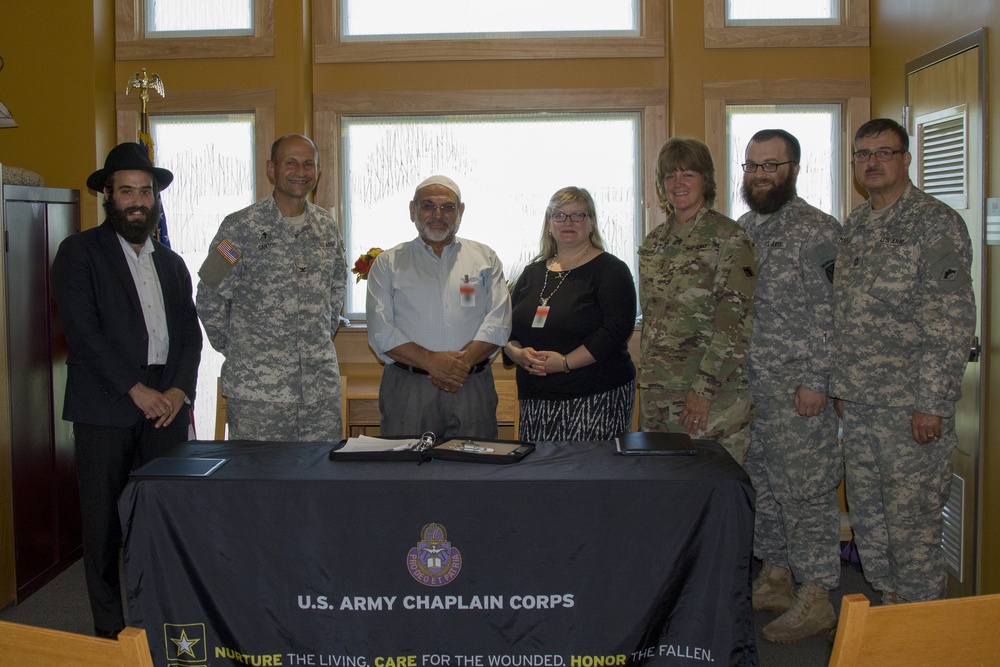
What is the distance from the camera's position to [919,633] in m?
1.13

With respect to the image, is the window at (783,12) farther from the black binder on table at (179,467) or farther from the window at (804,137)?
the black binder on table at (179,467)

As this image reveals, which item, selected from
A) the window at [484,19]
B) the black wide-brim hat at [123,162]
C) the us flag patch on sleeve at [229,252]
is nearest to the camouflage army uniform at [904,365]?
the us flag patch on sleeve at [229,252]

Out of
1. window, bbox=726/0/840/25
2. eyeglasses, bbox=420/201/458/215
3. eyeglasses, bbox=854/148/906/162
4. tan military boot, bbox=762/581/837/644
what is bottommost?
tan military boot, bbox=762/581/837/644

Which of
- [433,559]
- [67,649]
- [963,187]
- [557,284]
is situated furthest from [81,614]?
[963,187]

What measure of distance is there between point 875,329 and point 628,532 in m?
1.19

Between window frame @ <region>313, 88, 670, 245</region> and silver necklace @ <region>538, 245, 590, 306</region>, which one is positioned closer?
silver necklace @ <region>538, 245, 590, 306</region>

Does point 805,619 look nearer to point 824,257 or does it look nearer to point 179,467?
point 824,257

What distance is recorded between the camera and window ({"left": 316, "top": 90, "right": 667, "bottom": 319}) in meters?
4.55

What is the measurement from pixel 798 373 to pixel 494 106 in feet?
7.71

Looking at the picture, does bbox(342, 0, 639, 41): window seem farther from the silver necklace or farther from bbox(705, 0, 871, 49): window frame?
Answer: the silver necklace

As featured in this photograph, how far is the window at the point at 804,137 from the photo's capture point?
4.52 metres

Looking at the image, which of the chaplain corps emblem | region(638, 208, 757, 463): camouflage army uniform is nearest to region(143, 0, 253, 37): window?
region(638, 208, 757, 463): camouflage army uniform

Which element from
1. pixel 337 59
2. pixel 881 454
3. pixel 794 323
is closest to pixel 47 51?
pixel 337 59

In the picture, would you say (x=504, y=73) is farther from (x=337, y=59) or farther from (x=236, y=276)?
(x=236, y=276)
